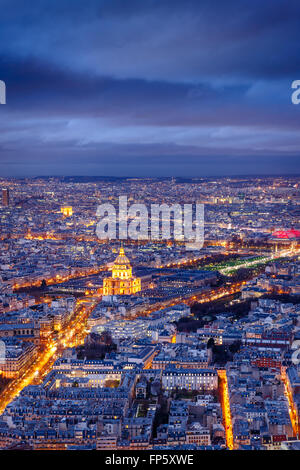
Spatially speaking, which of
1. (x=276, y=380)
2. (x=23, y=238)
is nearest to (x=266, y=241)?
(x=23, y=238)

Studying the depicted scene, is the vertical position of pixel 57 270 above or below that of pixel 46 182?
below

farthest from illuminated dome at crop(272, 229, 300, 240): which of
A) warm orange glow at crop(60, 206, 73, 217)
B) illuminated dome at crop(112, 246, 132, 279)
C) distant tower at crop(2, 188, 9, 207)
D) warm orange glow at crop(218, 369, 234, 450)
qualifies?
warm orange glow at crop(218, 369, 234, 450)

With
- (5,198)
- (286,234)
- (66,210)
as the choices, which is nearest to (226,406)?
(286,234)

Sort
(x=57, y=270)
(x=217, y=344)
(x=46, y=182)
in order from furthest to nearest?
(x=46, y=182), (x=57, y=270), (x=217, y=344)

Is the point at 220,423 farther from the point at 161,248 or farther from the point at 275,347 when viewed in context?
the point at 161,248

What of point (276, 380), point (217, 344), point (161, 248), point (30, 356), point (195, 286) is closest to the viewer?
point (276, 380)

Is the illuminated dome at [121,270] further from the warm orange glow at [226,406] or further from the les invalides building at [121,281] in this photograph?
the warm orange glow at [226,406]

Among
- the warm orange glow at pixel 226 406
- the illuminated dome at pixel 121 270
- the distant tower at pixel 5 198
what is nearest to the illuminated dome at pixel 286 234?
the illuminated dome at pixel 121 270
